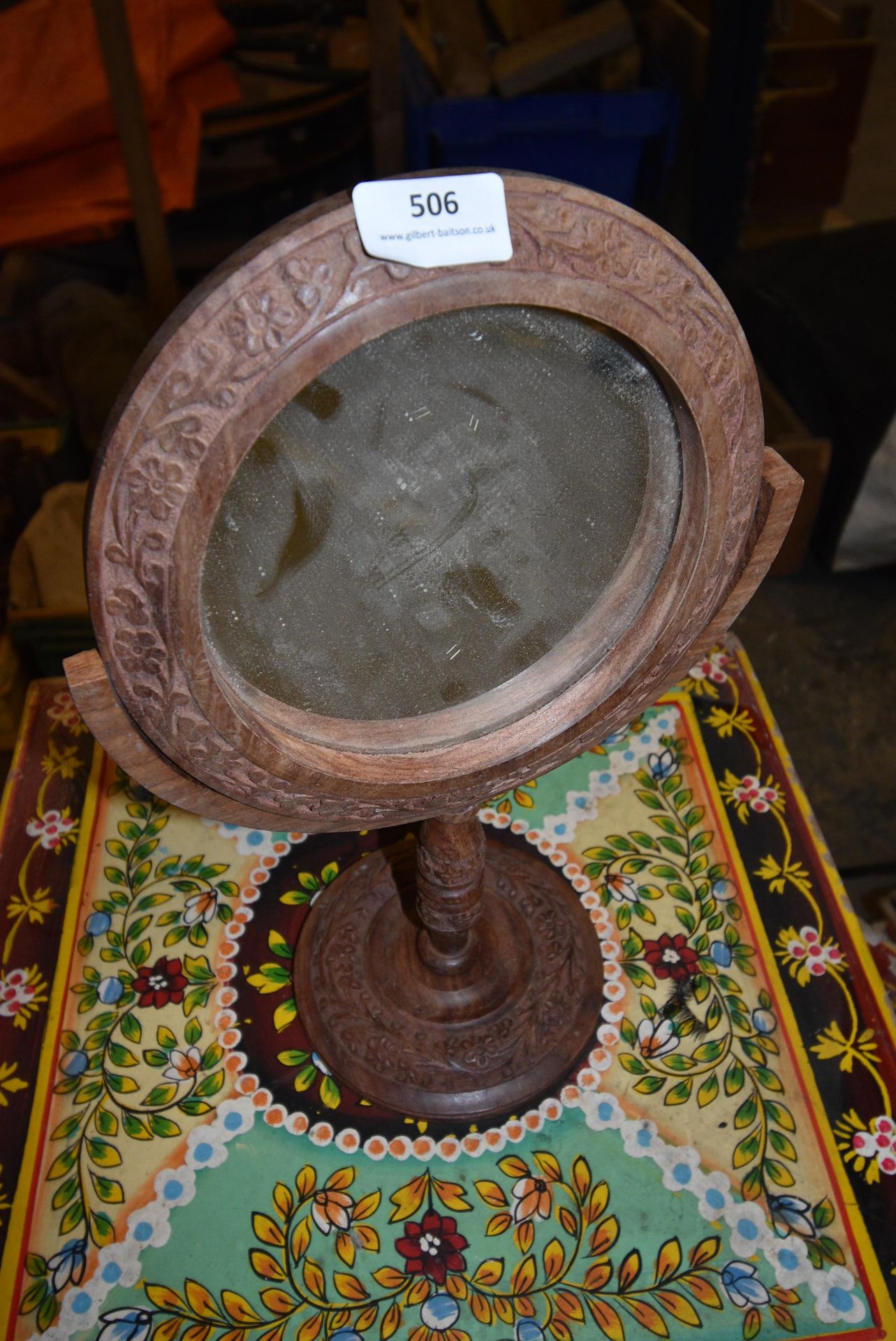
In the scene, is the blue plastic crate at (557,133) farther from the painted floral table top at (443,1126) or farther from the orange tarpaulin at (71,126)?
the painted floral table top at (443,1126)

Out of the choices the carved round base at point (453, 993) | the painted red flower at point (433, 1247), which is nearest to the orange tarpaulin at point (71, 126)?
the carved round base at point (453, 993)

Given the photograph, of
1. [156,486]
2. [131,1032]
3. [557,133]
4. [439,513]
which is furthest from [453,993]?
[557,133]

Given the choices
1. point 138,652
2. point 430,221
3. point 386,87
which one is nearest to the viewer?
point 430,221

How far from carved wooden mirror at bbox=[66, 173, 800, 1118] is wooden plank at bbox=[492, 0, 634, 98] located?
215 cm

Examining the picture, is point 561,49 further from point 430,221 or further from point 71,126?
point 430,221

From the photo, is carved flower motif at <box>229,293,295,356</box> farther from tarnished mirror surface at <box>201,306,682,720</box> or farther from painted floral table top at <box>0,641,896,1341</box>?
painted floral table top at <box>0,641,896,1341</box>

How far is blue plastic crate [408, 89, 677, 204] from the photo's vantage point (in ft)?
8.76

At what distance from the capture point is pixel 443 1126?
1.25 metres

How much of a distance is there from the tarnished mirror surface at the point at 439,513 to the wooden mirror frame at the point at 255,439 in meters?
0.03

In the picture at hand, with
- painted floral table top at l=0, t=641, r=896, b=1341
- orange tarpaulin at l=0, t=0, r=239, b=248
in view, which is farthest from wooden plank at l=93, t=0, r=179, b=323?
painted floral table top at l=0, t=641, r=896, b=1341

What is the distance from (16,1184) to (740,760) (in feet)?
3.68

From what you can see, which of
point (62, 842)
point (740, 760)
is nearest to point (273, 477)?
point (62, 842)

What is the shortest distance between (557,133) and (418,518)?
2.32m

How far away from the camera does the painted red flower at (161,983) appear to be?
52.6 inches
